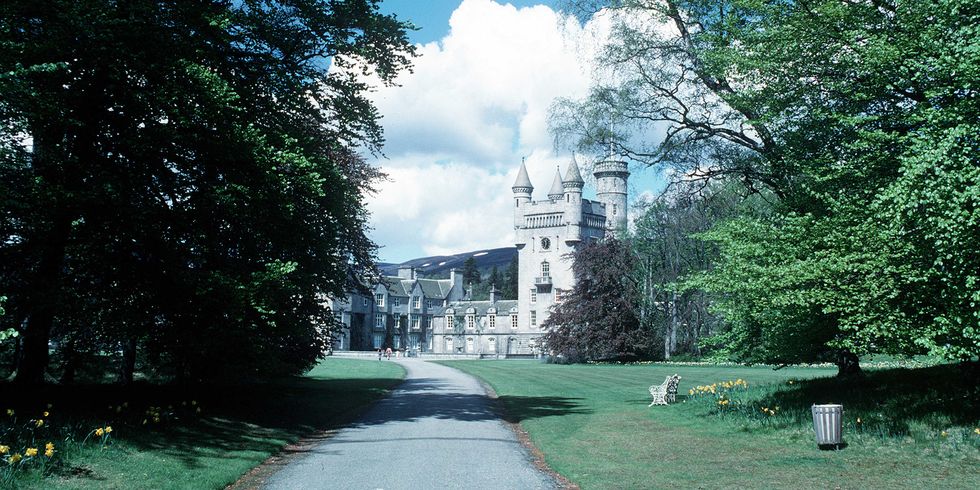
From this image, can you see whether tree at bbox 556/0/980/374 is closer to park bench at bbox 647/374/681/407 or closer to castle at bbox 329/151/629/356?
park bench at bbox 647/374/681/407

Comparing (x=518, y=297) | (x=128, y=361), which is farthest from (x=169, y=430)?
(x=518, y=297)

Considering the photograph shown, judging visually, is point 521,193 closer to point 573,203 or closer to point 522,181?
point 522,181

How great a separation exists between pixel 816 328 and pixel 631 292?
150 feet

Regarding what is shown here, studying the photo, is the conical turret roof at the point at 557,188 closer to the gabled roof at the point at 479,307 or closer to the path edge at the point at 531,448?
the gabled roof at the point at 479,307

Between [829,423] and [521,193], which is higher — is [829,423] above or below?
below

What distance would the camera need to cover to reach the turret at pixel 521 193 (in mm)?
99575

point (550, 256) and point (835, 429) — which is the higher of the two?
point (550, 256)

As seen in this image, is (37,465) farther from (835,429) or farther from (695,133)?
(695,133)

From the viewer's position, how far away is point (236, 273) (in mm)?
15875

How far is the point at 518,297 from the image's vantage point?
10094cm

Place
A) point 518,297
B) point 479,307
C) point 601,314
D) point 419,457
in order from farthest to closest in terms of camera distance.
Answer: point 479,307, point 518,297, point 601,314, point 419,457

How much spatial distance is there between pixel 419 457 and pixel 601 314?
4898 cm

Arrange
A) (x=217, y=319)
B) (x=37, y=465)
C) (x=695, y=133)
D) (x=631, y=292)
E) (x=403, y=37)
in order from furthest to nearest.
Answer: (x=631, y=292) < (x=695, y=133) < (x=403, y=37) < (x=217, y=319) < (x=37, y=465)

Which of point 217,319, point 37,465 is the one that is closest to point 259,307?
point 217,319
